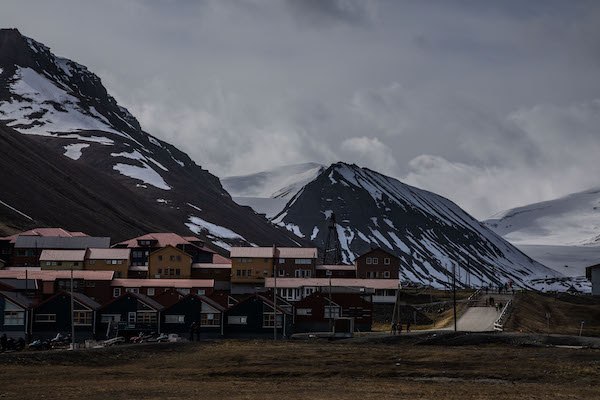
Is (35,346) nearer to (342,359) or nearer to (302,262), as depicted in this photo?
(342,359)

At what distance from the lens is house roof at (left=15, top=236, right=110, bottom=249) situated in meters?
145

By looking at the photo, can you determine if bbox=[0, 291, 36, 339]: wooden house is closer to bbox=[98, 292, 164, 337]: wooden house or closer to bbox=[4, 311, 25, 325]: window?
bbox=[4, 311, 25, 325]: window

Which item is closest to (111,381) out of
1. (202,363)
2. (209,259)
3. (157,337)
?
(202,363)

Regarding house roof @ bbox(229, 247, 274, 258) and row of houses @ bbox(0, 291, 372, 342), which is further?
house roof @ bbox(229, 247, 274, 258)

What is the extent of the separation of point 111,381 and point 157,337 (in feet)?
124

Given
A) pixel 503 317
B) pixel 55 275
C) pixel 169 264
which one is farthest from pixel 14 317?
pixel 503 317

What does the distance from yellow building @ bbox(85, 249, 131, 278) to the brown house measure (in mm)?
37655

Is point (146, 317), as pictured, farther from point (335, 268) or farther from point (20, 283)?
point (335, 268)

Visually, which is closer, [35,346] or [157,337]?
[35,346]

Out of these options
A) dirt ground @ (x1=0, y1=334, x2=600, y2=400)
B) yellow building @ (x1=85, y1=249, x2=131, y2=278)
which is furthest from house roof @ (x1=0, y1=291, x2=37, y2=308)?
yellow building @ (x1=85, y1=249, x2=131, y2=278)

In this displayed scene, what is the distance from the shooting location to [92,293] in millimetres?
119000

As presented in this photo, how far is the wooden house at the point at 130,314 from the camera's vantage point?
101125 mm

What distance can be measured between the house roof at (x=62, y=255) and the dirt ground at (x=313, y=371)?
55278mm

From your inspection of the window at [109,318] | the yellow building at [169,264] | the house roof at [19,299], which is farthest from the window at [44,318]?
the yellow building at [169,264]
